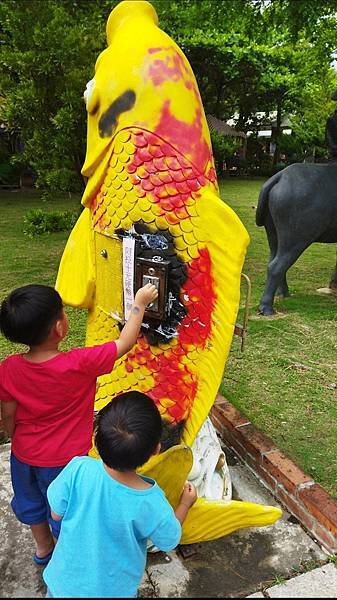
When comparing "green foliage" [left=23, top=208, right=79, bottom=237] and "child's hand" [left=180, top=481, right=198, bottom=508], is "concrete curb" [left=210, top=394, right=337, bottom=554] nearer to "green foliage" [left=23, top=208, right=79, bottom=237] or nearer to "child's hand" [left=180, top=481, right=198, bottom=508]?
"child's hand" [left=180, top=481, right=198, bottom=508]

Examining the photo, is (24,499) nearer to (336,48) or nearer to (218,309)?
(218,309)

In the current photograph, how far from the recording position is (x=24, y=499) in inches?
72.9

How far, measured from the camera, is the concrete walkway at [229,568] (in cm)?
184

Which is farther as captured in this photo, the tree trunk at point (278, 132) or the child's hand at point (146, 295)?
the tree trunk at point (278, 132)

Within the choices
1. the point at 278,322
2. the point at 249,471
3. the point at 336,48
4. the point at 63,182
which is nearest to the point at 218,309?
the point at 249,471

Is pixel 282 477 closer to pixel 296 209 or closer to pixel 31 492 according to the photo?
pixel 31 492

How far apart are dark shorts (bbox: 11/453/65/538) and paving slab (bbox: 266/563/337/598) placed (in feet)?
2.76

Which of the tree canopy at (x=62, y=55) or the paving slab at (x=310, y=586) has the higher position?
the tree canopy at (x=62, y=55)

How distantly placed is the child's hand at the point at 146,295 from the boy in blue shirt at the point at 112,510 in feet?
1.52

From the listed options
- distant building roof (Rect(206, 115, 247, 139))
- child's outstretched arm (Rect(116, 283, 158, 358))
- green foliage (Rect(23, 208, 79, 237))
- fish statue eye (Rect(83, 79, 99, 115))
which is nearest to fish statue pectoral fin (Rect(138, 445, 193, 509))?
child's outstretched arm (Rect(116, 283, 158, 358))

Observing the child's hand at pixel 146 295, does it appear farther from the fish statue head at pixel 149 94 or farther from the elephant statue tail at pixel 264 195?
the elephant statue tail at pixel 264 195

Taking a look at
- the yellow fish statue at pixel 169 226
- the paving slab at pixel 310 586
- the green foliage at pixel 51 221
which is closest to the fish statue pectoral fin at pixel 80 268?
the yellow fish statue at pixel 169 226

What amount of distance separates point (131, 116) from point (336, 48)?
23.0 feet

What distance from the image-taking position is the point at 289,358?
4.04 m
